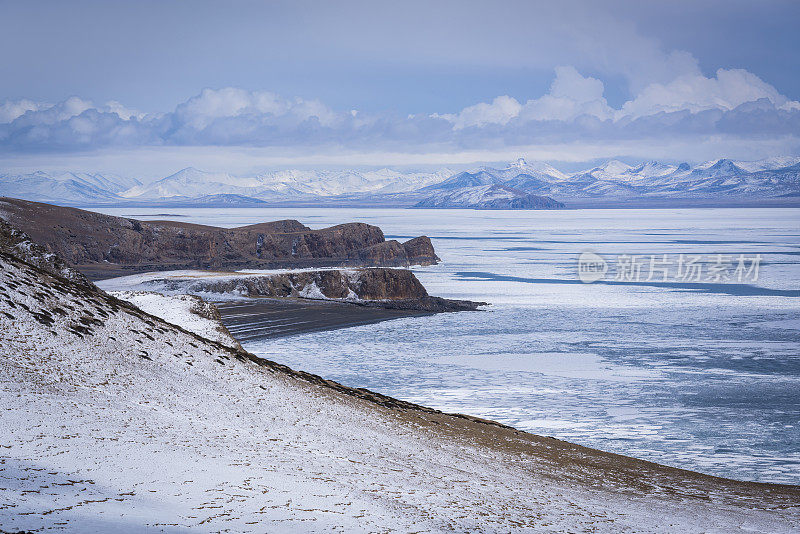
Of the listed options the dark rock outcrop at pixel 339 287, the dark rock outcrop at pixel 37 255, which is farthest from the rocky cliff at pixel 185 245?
the dark rock outcrop at pixel 37 255

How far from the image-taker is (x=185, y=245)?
81.6m

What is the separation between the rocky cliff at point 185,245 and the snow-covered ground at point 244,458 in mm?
50150

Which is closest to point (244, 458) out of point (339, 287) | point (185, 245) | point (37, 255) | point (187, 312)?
point (37, 255)

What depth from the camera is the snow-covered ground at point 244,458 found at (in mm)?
9539

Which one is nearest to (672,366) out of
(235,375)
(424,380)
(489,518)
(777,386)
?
(777,386)

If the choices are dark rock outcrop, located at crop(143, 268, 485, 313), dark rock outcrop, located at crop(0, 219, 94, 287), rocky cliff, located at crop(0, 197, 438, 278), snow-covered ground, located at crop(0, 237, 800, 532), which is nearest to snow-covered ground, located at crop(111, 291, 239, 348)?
→ dark rock outcrop, located at crop(0, 219, 94, 287)

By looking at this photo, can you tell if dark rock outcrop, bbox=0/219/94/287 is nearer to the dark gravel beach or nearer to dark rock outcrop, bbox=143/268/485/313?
the dark gravel beach

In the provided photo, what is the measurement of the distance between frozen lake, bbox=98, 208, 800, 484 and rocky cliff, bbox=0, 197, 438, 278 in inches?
1013

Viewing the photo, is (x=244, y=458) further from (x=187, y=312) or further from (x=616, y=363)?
(x=616, y=363)

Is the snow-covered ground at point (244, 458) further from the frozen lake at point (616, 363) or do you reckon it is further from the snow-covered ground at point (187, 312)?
the snow-covered ground at point (187, 312)

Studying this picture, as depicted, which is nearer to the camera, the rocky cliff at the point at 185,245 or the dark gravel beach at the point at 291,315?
the dark gravel beach at the point at 291,315

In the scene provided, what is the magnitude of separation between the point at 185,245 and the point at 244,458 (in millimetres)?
72546

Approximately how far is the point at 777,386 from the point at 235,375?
1751 centimetres

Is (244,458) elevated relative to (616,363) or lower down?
elevated
